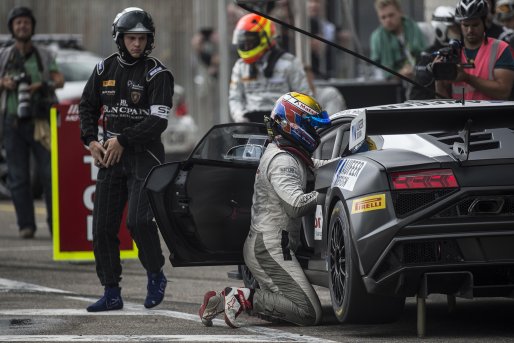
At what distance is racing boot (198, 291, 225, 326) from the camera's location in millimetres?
9078

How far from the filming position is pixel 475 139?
8.39m

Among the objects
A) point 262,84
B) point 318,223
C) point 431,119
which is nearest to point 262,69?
point 262,84

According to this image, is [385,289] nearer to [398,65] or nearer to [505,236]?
[505,236]

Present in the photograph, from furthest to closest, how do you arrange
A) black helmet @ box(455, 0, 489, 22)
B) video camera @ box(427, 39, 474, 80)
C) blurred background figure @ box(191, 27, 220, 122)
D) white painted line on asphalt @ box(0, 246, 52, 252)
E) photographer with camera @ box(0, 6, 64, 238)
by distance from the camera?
blurred background figure @ box(191, 27, 220, 122)
photographer with camera @ box(0, 6, 64, 238)
white painted line on asphalt @ box(0, 246, 52, 252)
black helmet @ box(455, 0, 489, 22)
video camera @ box(427, 39, 474, 80)

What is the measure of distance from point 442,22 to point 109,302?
4.83 meters

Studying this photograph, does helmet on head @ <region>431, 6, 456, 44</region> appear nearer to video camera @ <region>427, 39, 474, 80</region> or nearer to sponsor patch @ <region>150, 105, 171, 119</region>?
video camera @ <region>427, 39, 474, 80</region>

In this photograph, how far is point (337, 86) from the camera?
54.9 ft

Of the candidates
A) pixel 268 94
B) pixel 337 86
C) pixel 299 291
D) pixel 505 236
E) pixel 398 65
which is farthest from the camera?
pixel 337 86

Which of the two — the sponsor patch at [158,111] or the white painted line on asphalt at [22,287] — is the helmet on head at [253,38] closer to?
the white painted line on asphalt at [22,287]

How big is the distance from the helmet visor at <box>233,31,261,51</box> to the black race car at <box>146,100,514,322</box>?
13.9ft

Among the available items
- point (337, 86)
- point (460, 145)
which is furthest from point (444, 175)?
point (337, 86)

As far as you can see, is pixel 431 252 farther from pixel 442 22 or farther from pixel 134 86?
pixel 442 22

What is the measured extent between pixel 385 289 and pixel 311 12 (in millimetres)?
13327

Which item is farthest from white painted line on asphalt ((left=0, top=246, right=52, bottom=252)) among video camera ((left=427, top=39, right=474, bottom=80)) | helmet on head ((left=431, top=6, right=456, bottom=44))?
video camera ((left=427, top=39, right=474, bottom=80))
